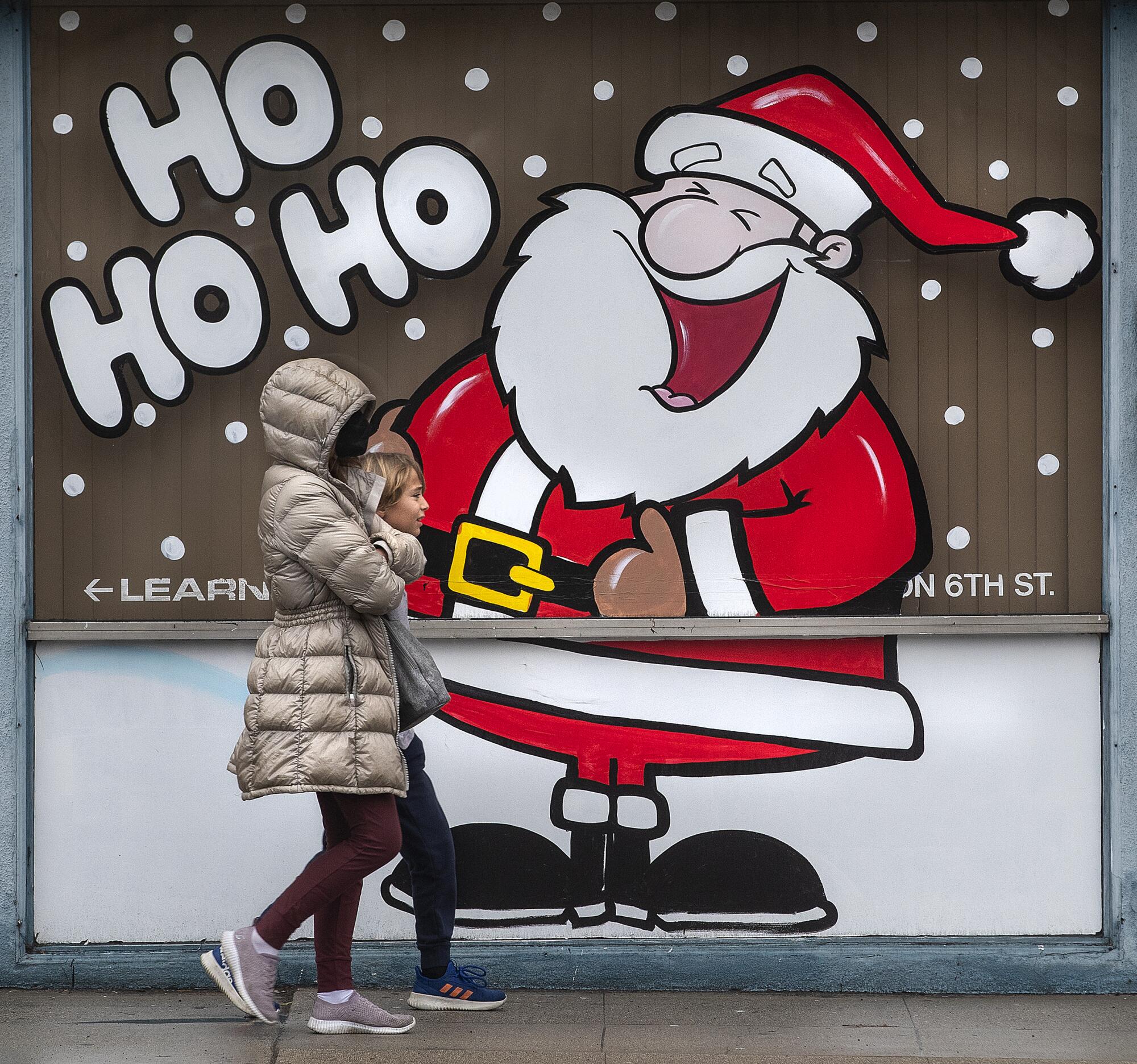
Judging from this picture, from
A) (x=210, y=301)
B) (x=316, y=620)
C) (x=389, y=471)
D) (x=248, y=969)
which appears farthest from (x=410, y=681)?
(x=210, y=301)

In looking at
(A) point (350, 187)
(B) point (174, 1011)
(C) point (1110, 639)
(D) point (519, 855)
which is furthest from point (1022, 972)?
(A) point (350, 187)

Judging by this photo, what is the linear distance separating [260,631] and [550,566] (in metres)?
1.02

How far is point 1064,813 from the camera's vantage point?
14.2ft

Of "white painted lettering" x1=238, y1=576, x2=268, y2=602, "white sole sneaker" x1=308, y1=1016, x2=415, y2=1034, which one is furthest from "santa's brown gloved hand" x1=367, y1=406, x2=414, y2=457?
"white sole sneaker" x1=308, y1=1016, x2=415, y2=1034

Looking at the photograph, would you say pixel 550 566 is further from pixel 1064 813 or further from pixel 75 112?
pixel 75 112

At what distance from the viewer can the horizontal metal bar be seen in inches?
168

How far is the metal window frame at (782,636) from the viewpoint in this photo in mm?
4254

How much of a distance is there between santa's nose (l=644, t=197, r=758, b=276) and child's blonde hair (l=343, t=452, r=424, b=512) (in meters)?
1.23

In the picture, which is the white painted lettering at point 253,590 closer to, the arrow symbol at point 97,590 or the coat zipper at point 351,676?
the arrow symbol at point 97,590

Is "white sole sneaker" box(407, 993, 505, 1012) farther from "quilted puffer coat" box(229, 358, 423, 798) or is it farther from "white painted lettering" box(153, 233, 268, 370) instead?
"white painted lettering" box(153, 233, 268, 370)

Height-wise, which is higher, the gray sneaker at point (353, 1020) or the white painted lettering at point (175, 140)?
the white painted lettering at point (175, 140)

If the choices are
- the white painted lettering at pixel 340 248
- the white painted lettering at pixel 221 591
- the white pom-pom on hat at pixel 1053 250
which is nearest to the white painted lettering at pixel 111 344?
the white painted lettering at pixel 340 248

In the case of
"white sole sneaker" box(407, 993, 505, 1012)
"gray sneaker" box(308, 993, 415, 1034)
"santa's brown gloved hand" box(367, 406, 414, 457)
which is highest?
"santa's brown gloved hand" box(367, 406, 414, 457)

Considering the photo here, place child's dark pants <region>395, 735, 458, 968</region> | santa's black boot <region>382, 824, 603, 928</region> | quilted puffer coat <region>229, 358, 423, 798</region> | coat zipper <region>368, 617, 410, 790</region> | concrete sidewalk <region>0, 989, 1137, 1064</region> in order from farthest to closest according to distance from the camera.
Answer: santa's black boot <region>382, 824, 603, 928</region>
child's dark pants <region>395, 735, 458, 968</region>
concrete sidewalk <region>0, 989, 1137, 1064</region>
coat zipper <region>368, 617, 410, 790</region>
quilted puffer coat <region>229, 358, 423, 798</region>
